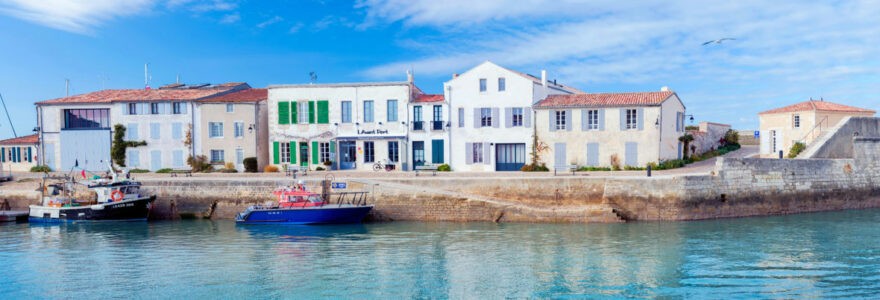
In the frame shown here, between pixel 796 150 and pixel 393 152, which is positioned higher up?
pixel 393 152

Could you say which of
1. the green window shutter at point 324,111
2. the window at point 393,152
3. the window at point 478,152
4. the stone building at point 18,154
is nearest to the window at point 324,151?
the green window shutter at point 324,111

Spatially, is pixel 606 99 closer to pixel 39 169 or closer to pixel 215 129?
pixel 215 129

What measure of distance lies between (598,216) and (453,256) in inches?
307

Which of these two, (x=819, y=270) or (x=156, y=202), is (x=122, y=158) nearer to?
(x=156, y=202)

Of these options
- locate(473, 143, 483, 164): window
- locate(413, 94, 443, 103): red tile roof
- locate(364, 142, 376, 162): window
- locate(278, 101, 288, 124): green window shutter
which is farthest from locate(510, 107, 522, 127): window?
locate(278, 101, 288, 124): green window shutter

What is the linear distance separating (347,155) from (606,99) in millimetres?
14233

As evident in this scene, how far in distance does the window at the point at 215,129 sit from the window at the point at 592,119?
20533 millimetres

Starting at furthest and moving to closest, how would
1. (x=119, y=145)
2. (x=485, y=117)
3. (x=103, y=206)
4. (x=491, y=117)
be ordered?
1. (x=119, y=145)
2. (x=485, y=117)
3. (x=491, y=117)
4. (x=103, y=206)

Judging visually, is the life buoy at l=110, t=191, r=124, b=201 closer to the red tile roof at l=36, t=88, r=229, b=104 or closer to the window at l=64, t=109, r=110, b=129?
the red tile roof at l=36, t=88, r=229, b=104

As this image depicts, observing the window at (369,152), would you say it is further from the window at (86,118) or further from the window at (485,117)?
the window at (86,118)

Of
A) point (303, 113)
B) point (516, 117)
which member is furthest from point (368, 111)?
A: point (516, 117)

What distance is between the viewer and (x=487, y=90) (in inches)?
1168

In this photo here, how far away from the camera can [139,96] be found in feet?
110

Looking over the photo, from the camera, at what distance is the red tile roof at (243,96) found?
3195 centimetres
